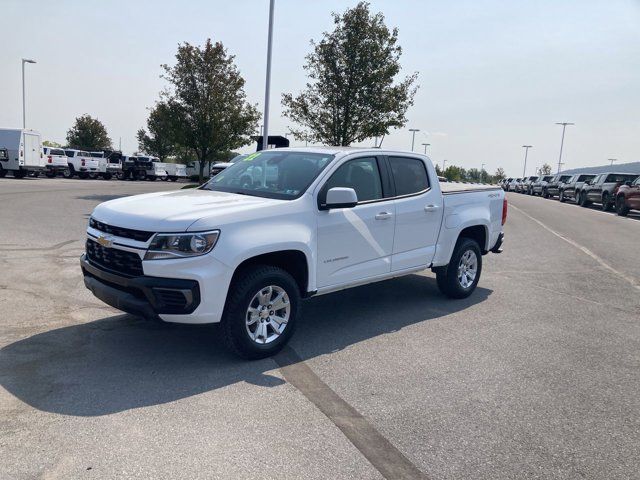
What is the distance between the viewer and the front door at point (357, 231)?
501 centimetres

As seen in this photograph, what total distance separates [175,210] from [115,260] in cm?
67

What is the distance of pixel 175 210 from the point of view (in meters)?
4.36

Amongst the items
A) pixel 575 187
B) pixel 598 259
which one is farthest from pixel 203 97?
pixel 575 187

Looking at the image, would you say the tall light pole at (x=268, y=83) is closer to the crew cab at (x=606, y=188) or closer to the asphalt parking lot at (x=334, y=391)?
the asphalt parking lot at (x=334, y=391)

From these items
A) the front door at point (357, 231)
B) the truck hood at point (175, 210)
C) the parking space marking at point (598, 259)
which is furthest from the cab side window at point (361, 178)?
the parking space marking at point (598, 259)

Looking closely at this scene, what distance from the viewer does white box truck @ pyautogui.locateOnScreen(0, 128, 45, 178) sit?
95.8 ft

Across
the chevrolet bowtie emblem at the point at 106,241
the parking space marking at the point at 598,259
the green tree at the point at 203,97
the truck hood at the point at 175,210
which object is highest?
the green tree at the point at 203,97

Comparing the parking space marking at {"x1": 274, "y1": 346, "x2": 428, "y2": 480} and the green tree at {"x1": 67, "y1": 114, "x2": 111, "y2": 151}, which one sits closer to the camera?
the parking space marking at {"x1": 274, "y1": 346, "x2": 428, "y2": 480}

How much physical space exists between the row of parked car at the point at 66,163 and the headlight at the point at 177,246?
97.7 ft

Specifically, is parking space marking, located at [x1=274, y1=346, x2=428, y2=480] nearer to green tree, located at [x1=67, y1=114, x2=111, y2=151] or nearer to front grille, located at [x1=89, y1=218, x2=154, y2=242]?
front grille, located at [x1=89, y1=218, x2=154, y2=242]

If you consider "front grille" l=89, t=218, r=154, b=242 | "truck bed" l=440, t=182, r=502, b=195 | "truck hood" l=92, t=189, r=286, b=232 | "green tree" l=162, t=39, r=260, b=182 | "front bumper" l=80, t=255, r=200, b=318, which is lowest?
"front bumper" l=80, t=255, r=200, b=318

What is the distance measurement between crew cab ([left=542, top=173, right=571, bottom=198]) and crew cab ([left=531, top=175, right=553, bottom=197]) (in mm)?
781

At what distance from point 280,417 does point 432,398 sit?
118cm

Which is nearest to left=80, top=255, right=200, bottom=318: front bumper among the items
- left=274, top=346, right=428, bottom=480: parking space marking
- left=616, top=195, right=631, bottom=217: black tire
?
left=274, top=346, right=428, bottom=480: parking space marking
